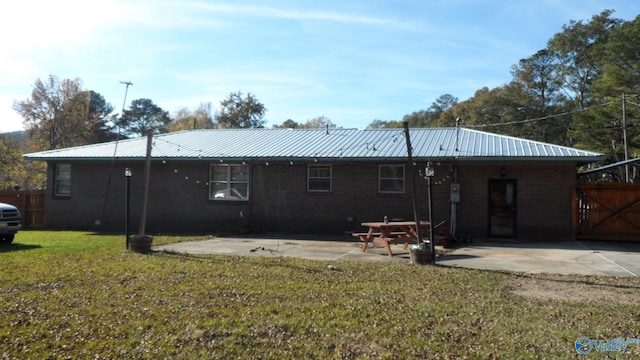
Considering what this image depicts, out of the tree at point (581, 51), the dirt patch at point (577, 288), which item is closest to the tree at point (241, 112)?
the tree at point (581, 51)

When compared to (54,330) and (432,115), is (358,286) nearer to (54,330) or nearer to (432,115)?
(54,330)

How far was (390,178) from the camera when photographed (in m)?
17.1

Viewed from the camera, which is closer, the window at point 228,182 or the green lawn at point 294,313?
the green lawn at point 294,313

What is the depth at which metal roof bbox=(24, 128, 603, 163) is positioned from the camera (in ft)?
52.0

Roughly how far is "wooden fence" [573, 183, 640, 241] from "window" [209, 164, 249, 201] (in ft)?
37.4

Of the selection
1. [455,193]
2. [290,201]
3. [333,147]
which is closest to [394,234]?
[455,193]

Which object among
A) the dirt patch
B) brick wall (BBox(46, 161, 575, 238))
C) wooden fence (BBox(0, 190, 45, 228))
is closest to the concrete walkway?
the dirt patch

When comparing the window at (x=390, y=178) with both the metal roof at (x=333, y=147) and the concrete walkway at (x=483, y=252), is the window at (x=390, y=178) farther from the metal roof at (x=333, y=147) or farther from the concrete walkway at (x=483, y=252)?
the concrete walkway at (x=483, y=252)

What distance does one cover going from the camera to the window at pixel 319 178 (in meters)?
17.7

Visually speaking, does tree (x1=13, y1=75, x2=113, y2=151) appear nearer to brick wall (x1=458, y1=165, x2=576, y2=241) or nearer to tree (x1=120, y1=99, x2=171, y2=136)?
tree (x1=120, y1=99, x2=171, y2=136)

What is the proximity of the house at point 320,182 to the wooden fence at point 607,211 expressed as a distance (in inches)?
28.0

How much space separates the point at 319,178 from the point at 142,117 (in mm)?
64986

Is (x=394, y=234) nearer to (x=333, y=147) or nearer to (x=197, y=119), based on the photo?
(x=333, y=147)

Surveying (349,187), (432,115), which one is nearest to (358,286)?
(349,187)
